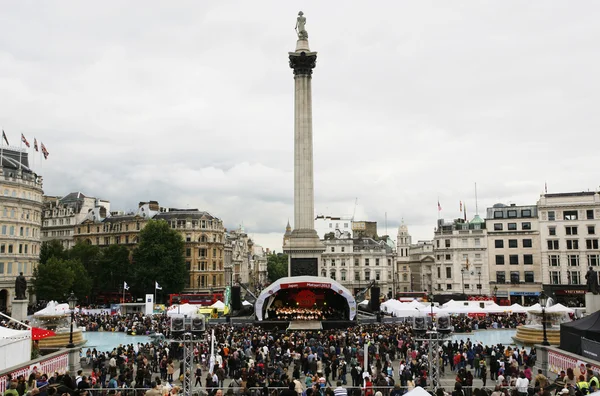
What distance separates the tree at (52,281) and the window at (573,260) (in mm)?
67442

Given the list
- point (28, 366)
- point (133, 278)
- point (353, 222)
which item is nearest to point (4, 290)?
point (133, 278)

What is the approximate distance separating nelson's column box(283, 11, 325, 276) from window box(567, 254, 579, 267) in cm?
3925

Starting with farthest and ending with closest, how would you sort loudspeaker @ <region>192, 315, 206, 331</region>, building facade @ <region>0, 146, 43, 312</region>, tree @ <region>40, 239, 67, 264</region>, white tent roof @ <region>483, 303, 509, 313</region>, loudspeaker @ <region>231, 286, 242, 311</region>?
1. tree @ <region>40, 239, 67, 264</region>
2. building facade @ <region>0, 146, 43, 312</region>
3. loudspeaker @ <region>231, 286, 242, 311</region>
4. white tent roof @ <region>483, 303, 509, 313</region>
5. loudspeaker @ <region>192, 315, 206, 331</region>

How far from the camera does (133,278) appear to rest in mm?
79875

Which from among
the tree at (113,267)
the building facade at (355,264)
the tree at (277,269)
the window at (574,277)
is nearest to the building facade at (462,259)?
the window at (574,277)

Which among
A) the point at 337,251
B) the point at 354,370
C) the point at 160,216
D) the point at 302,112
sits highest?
the point at 302,112

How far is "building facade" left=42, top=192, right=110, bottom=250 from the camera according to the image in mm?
99062

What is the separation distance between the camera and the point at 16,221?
218 feet

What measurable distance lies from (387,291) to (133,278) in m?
49.6

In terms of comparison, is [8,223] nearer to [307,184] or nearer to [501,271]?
[307,184]

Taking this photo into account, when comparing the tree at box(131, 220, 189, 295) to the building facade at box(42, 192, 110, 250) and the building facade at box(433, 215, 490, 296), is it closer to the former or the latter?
the building facade at box(42, 192, 110, 250)

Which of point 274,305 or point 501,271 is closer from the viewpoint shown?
point 274,305

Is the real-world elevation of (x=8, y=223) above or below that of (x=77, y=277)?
above

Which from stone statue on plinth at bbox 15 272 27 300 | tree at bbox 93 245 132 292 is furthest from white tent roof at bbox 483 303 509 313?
tree at bbox 93 245 132 292
